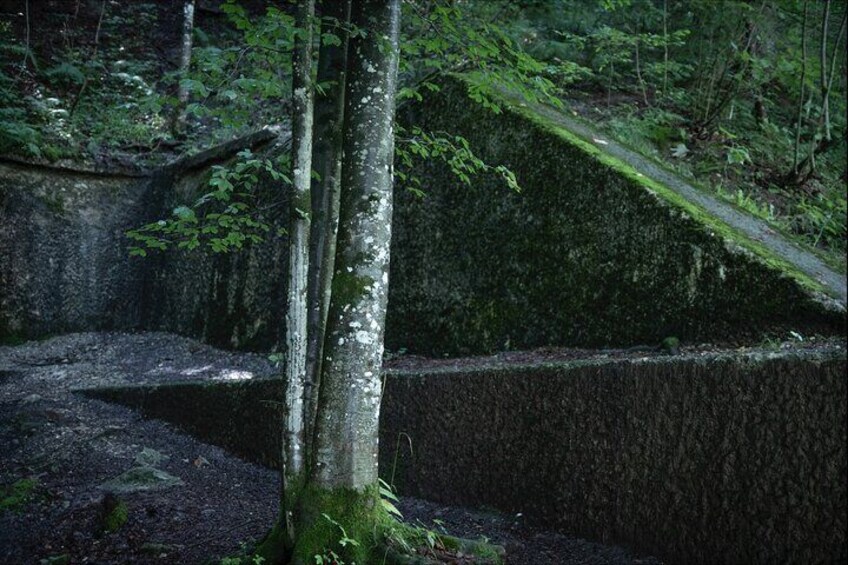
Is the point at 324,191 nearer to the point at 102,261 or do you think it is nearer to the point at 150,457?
the point at 150,457

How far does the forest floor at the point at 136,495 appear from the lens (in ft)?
11.4

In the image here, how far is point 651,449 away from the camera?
3295 mm

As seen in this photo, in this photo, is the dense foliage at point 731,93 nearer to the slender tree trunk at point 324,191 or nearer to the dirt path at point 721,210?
the dirt path at point 721,210

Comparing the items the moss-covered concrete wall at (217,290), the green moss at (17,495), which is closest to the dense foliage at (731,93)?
the moss-covered concrete wall at (217,290)

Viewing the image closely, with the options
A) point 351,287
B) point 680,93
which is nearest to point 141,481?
point 351,287

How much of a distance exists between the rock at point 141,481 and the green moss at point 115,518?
1.47ft

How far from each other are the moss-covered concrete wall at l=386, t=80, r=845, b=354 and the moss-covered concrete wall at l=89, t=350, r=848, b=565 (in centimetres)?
85

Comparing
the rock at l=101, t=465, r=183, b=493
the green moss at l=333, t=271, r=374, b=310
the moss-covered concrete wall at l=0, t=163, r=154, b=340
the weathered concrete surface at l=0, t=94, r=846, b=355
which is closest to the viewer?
the green moss at l=333, t=271, r=374, b=310

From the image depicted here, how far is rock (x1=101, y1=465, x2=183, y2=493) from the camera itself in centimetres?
435

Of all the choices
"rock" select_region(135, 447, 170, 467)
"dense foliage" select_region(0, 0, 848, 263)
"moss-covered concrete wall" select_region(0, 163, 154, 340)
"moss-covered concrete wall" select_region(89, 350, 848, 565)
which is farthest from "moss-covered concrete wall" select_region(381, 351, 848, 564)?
"moss-covered concrete wall" select_region(0, 163, 154, 340)

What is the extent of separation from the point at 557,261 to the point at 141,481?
3.44 metres

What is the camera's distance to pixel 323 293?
3.81m

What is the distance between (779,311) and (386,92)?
255 centimetres

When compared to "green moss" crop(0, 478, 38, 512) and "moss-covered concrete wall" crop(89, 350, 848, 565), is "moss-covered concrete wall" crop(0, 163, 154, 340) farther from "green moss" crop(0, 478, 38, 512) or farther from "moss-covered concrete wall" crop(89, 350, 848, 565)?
"moss-covered concrete wall" crop(89, 350, 848, 565)
